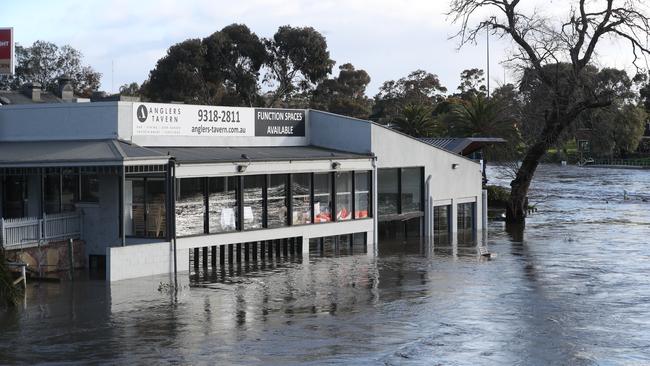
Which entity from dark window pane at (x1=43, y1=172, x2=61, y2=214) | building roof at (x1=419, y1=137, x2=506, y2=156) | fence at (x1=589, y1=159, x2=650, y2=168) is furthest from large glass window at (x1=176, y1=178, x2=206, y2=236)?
fence at (x1=589, y1=159, x2=650, y2=168)

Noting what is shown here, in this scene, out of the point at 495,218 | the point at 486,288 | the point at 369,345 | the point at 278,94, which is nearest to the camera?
the point at 369,345

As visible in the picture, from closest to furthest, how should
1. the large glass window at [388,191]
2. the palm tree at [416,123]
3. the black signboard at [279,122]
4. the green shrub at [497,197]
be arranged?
the black signboard at [279,122] < the large glass window at [388,191] < the green shrub at [497,197] < the palm tree at [416,123]

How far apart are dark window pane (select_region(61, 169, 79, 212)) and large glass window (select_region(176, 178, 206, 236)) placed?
3287 millimetres

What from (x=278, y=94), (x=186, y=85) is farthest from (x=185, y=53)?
(x=278, y=94)

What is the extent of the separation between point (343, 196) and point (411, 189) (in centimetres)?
501

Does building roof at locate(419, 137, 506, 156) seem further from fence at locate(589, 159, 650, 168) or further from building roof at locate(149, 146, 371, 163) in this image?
fence at locate(589, 159, 650, 168)

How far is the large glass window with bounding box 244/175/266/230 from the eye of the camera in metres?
33.2

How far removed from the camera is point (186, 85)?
8744 centimetres

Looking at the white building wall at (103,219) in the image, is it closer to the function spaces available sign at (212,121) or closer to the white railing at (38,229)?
the white railing at (38,229)

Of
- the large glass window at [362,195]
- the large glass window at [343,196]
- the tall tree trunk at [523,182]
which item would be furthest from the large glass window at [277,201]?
the tall tree trunk at [523,182]

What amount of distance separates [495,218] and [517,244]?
1369 centimetres

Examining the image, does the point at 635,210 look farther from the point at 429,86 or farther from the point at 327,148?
the point at 429,86

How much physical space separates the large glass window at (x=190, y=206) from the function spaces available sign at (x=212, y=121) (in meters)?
2.35

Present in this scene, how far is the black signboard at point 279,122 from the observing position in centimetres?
3728
